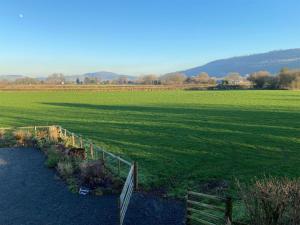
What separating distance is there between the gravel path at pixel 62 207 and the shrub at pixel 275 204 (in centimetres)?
467

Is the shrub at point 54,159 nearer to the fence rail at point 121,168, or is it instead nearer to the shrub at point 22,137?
the fence rail at point 121,168

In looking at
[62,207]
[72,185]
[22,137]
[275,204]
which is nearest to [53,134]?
[22,137]

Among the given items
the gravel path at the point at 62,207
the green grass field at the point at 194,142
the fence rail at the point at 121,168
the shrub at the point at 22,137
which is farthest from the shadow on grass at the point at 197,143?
the shrub at the point at 22,137

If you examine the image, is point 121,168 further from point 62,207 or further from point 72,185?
point 62,207

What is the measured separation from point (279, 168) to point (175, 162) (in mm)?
6175

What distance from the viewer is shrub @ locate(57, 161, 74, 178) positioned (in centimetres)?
2044

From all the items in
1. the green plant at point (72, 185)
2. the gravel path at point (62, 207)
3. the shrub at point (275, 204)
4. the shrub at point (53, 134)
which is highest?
the shrub at point (275, 204)

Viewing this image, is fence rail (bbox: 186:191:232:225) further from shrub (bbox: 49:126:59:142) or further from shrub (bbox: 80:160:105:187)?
shrub (bbox: 49:126:59:142)

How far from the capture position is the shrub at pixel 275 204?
9.51m

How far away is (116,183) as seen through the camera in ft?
60.7

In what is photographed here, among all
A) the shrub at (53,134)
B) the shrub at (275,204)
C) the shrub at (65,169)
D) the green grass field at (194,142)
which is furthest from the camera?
the shrub at (53,134)

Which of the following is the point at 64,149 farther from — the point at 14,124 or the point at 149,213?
the point at 14,124

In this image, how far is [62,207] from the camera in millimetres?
15969

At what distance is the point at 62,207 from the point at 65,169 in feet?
16.2
